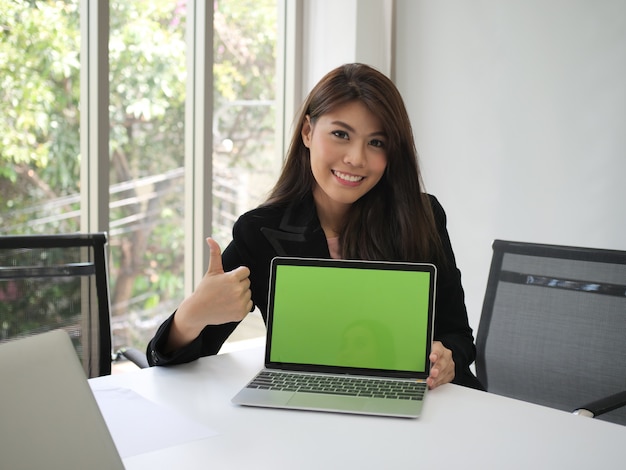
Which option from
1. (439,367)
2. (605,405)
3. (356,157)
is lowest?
(605,405)

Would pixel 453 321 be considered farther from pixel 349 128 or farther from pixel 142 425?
pixel 142 425

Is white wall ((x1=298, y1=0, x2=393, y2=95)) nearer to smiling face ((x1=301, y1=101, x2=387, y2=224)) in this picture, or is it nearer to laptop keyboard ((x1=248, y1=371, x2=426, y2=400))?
smiling face ((x1=301, y1=101, x2=387, y2=224))

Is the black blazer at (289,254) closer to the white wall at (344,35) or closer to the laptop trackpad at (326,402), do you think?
the laptop trackpad at (326,402)

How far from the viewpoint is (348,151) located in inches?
66.4

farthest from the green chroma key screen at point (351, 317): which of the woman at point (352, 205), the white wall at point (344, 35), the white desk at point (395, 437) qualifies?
the white wall at point (344, 35)

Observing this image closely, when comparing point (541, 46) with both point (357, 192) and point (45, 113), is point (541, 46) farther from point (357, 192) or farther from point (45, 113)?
point (45, 113)

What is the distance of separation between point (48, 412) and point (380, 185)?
48.3 inches

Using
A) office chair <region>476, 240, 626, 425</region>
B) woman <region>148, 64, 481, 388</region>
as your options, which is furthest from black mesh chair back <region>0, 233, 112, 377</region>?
office chair <region>476, 240, 626, 425</region>

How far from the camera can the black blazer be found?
Result: 64.9 inches

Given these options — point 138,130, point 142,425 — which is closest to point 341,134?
point 142,425

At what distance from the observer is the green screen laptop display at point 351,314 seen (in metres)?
1.38

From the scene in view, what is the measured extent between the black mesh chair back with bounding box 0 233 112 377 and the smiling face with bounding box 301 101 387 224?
2.01ft

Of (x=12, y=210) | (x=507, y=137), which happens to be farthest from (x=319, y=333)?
(x=507, y=137)

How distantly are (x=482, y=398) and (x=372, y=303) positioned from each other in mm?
266
